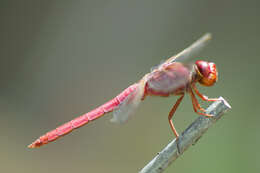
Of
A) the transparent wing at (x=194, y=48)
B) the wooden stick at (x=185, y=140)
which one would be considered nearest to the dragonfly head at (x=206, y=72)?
the transparent wing at (x=194, y=48)

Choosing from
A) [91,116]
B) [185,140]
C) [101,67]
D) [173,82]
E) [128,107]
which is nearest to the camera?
[185,140]

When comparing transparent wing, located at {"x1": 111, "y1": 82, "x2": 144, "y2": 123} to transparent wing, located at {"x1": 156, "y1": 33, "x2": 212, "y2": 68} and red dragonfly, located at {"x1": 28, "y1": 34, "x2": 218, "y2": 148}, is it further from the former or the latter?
transparent wing, located at {"x1": 156, "y1": 33, "x2": 212, "y2": 68}

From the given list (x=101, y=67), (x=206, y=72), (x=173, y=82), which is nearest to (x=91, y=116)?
(x=173, y=82)

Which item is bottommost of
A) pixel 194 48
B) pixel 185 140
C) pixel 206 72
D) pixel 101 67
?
pixel 185 140

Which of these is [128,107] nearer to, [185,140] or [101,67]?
[185,140]

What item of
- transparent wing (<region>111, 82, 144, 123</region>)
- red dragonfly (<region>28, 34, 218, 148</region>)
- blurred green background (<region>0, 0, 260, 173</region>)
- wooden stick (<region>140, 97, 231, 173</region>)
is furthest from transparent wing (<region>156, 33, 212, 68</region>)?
blurred green background (<region>0, 0, 260, 173</region>)

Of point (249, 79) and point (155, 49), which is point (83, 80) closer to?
point (155, 49)

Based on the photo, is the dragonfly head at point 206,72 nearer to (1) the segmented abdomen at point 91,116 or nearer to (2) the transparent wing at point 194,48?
(2) the transparent wing at point 194,48
